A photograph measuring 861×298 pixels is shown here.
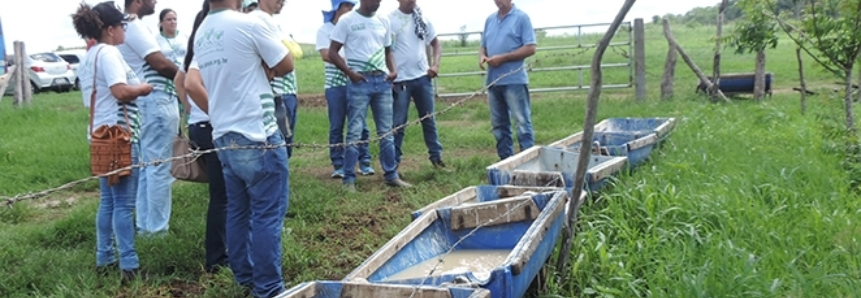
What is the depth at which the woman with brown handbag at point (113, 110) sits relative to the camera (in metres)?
4.03

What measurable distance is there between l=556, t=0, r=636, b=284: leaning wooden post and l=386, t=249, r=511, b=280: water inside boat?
36 cm

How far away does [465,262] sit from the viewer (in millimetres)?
4148

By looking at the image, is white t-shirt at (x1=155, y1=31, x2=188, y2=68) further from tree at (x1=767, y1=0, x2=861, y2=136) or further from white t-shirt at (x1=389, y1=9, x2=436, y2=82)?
tree at (x1=767, y1=0, x2=861, y2=136)

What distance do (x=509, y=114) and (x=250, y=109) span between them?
12.1 ft

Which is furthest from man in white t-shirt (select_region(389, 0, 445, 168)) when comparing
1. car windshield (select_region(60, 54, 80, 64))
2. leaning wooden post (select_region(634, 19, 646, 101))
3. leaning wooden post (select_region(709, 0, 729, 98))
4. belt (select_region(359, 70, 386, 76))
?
car windshield (select_region(60, 54, 80, 64))

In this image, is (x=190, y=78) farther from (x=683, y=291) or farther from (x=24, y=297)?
(x=683, y=291)

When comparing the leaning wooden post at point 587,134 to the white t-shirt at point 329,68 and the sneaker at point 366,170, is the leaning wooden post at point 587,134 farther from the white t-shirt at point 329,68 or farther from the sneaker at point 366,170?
the sneaker at point 366,170

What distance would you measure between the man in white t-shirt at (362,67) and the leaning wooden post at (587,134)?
8.73 ft

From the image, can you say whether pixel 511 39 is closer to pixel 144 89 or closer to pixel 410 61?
pixel 410 61

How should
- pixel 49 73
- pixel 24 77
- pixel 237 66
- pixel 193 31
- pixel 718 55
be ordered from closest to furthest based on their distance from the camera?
pixel 237 66 → pixel 193 31 → pixel 718 55 → pixel 24 77 → pixel 49 73

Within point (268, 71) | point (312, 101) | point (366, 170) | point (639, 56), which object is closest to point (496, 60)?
point (366, 170)

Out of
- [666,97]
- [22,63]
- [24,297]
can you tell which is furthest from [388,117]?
[22,63]

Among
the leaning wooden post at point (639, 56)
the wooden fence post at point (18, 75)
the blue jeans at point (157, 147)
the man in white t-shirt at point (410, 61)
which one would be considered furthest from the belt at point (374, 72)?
the wooden fence post at point (18, 75)

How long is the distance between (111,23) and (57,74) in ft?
62.9
